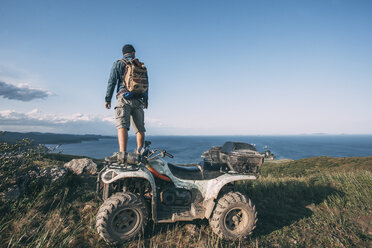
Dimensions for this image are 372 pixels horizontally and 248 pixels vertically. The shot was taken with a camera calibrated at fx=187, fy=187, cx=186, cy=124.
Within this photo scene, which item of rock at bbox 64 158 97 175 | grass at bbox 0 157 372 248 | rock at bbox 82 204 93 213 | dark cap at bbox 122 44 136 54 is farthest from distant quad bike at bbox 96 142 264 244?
dark cap at bbox 122 44 136 54

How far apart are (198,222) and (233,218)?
88cm

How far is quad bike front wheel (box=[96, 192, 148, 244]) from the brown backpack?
232 cm

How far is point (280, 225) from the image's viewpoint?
14.1 ft

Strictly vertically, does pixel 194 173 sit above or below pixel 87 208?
above

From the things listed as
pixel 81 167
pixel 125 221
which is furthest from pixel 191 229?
pixel 81 167

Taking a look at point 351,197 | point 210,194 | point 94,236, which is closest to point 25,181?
point 94,236

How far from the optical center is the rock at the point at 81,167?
18.9 feet

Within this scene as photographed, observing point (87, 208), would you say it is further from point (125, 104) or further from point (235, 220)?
point (235, 220)

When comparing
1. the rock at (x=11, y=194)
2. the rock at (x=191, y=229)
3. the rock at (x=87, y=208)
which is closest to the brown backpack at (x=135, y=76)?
the rock at (x=87, y=208)

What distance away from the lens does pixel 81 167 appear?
5.90 metres

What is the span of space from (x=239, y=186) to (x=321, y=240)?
2787mm

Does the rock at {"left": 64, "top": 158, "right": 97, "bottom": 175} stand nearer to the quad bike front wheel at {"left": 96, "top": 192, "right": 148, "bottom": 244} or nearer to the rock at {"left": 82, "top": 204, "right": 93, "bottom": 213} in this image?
the rock at {"left": 82, "top": 204, "right": 93, "bottom": 213}

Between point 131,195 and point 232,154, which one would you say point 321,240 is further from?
point 131,195

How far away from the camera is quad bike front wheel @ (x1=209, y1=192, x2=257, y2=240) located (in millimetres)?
3607
